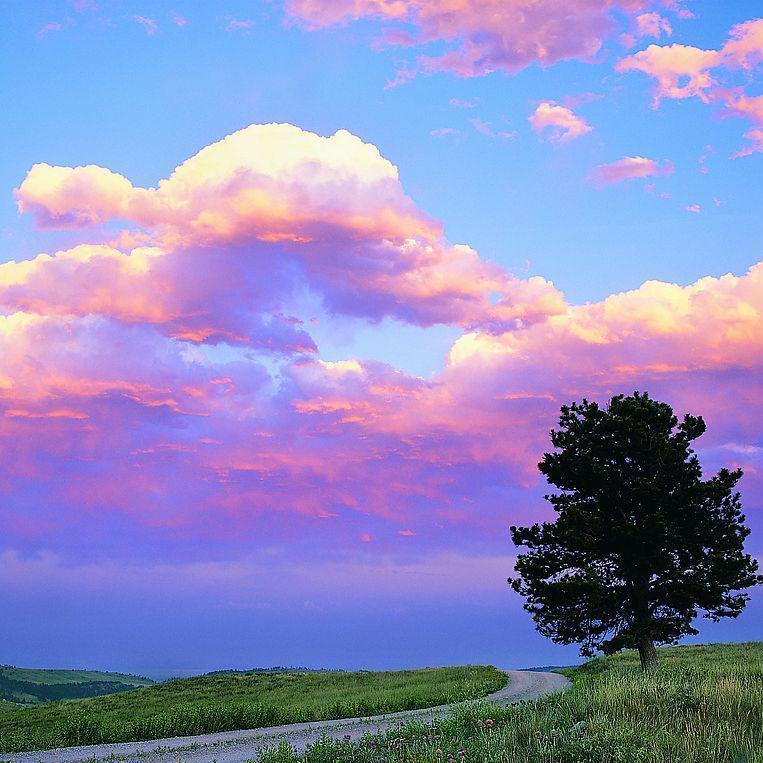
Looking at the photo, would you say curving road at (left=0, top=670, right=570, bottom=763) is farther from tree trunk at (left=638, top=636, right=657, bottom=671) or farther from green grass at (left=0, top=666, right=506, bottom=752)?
tree trunk at (left=638, top=636, right=657, bottom=671)

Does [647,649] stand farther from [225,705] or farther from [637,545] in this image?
[225,705]

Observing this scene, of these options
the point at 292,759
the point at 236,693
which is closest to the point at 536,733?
the point at 292,759

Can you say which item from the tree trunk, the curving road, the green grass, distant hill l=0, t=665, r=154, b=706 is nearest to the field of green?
the curving road

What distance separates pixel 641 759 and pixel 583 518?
23819mm

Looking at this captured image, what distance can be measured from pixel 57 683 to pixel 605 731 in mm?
171053

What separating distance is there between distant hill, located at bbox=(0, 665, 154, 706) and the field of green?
11260 cm

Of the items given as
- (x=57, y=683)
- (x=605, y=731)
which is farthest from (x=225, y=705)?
(x=57, y=683)

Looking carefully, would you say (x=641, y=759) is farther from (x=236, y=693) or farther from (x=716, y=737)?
(x=236, y=693)

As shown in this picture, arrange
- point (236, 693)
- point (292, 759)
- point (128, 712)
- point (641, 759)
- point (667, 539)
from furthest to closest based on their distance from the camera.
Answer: point (236, 693)
point (128, 712)
point (667, 539)
point (292, 759)
point (641, 759)

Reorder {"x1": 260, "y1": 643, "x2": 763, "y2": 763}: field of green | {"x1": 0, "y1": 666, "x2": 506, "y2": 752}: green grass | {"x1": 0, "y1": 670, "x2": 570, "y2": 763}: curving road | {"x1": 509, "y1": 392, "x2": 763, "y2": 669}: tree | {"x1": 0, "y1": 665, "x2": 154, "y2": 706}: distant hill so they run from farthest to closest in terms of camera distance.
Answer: {"x1": 0, "y1": 665, "x2": 154, "y2": 706}: distant hill → {"x1": 509, "y1": 392, "x2": 763, "y2": 669}: tree → {"x1": 0, "y1": 666, "x2": 506, "y2": 752}: green grass → {"x1": 0, "y1": 670, "x2": 570, "y2": 763}: curving road → {"x1": 260, "y1": 643, "x2": 763, "y2": 763}: field of green

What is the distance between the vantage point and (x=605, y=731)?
1062 cm

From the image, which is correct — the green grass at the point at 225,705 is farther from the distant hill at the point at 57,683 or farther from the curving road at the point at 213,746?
the distant hill at the point at 57,683

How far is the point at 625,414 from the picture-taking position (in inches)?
1353

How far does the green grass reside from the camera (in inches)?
928
